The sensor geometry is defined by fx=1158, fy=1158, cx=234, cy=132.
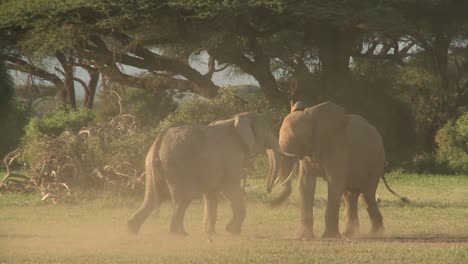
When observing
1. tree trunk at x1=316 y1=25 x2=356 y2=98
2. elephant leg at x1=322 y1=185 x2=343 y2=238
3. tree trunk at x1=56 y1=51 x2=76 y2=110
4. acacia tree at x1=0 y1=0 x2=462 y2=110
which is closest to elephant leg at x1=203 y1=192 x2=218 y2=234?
elephant leg at x1=322 y1=185 x2=343 y2=238

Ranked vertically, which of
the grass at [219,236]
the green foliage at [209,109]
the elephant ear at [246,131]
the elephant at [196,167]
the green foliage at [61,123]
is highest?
the green foliage at [61,123]

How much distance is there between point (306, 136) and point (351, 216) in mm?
1298

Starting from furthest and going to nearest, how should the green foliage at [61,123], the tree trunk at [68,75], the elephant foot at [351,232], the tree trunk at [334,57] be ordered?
the tree trunk at [68,75] < the green foliage at [61,123] < the tree trunk at [334,57] < the elephant foot at [351,232]

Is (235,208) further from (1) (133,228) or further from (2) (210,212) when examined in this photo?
(1) (133,228)

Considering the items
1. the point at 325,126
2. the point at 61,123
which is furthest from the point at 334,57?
the point at 325,126

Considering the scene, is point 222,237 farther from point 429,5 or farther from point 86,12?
point 429,5

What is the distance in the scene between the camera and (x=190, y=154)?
1371 centimetres

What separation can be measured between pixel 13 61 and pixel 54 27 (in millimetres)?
5069

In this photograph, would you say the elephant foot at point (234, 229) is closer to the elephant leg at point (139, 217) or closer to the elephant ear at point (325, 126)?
the elephant leg at point (139, 217)

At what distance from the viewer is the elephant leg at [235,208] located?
45.9ft

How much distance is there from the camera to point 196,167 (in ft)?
45.1

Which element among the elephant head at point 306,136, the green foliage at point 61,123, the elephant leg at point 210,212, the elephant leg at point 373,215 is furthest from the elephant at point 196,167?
the green foliage at point 61,123

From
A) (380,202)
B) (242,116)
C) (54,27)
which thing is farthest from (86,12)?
(242,116)

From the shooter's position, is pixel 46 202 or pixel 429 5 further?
pixel 429 5
